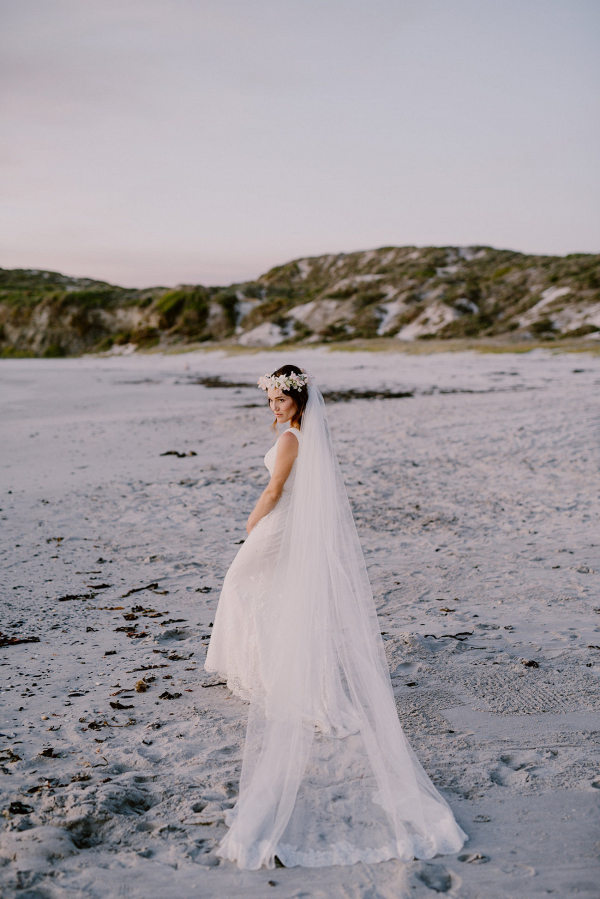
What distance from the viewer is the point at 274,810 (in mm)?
2818

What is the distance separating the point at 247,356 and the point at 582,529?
1289 inches

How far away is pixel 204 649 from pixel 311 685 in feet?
4.57

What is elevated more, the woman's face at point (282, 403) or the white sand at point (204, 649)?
the woman's face at point (282, 403)

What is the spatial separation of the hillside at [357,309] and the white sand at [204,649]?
2757cm

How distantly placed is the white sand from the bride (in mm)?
143

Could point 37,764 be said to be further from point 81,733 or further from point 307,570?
point 307,570

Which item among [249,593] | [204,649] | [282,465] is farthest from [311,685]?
[204,649]

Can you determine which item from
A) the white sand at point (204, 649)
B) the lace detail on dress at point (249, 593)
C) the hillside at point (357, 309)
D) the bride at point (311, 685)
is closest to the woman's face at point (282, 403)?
the bride at point (311, 685)

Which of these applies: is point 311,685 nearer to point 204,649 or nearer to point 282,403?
point 204,649

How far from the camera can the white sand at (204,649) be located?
2.57 meters

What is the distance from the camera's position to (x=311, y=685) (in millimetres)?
3525

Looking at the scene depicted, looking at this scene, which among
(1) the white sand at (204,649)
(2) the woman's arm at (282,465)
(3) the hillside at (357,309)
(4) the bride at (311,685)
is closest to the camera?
(1) the white sand at (204,649)

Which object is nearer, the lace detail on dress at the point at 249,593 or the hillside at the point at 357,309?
the lace detail on dress at the point at 249,593

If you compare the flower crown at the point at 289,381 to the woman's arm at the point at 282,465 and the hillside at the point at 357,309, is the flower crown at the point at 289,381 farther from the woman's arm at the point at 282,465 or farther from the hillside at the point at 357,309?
the hillside at the point at 357,309
